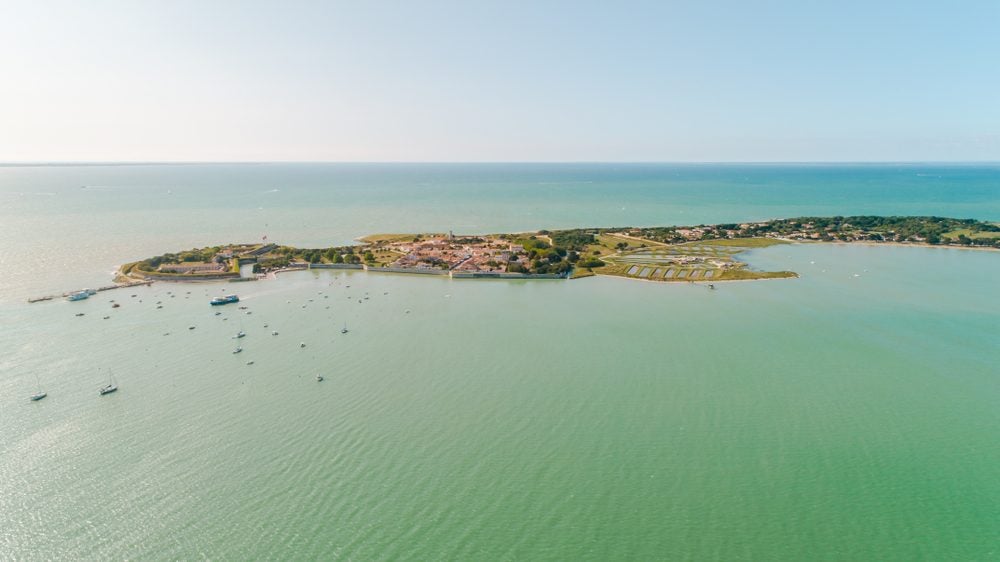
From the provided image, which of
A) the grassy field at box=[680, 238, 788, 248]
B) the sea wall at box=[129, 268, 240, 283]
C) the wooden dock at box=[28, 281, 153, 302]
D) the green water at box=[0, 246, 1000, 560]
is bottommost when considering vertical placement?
the green water at box=[0, 246, 1000, 560]

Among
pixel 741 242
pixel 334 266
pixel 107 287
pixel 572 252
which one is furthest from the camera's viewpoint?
pixel 741 242

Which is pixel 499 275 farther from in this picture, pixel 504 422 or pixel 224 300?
pixel 504 422

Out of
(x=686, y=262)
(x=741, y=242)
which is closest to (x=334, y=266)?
(x=686, y=262)

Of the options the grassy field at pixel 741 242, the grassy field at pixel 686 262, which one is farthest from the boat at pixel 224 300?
the grassy field at pixel 741 242

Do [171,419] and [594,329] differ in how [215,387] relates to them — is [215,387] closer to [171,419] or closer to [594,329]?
[171,419]

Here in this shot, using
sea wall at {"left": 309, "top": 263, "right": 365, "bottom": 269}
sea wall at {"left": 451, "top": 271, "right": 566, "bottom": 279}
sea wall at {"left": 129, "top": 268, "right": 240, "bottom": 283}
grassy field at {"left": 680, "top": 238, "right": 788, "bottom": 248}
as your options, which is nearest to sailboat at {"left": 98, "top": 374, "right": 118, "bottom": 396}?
sea wall at {"left": 129, "top": 268, "right": 240, "bottom": 283}

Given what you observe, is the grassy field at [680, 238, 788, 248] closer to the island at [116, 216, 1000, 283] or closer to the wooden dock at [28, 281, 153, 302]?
the island at [116, 216, 1000, 283]
